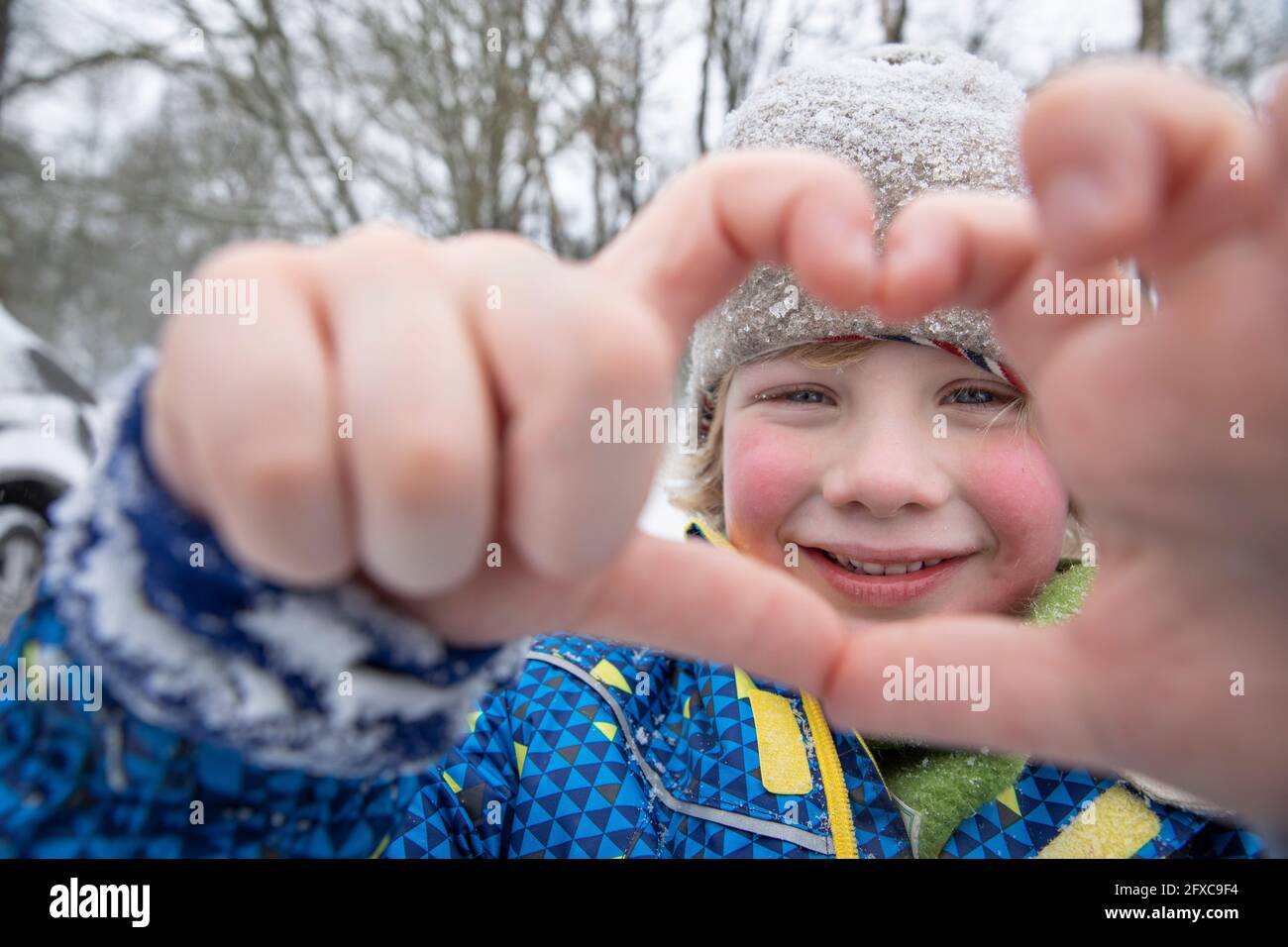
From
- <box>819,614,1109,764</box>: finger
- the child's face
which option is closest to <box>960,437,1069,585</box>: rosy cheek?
the child's face

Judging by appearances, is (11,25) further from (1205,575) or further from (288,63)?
(1205,575)

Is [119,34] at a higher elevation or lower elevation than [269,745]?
higher

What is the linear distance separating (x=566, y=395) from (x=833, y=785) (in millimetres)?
648

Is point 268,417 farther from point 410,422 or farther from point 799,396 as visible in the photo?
point 799,396

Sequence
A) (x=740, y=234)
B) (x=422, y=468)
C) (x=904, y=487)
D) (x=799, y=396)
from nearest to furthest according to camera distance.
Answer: (x=422, y=468) < (x=740, y=234) < (x=904, y=487) < (x=799, y=396)

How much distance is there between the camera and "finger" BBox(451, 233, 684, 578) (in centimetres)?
26

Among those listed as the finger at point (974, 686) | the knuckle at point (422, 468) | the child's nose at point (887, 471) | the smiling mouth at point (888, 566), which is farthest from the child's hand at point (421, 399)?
the smiling mouth at point (888, 566)

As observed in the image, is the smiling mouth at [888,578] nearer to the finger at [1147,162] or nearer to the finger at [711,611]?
the finger at [711,611]

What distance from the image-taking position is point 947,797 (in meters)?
0.74

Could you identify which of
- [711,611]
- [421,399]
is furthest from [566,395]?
[711,611]

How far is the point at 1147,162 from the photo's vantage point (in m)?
0.24
